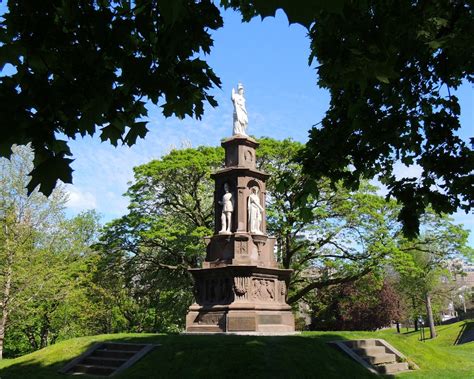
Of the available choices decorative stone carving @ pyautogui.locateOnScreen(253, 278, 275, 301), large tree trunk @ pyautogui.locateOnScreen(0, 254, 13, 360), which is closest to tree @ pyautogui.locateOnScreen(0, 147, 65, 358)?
large tree trunk @ pyautogui.locateOnScreen(0, 254, 13, 360)

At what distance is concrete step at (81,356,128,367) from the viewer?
40.4 feet

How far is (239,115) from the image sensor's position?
56.5ft

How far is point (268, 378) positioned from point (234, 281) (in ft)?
17.5

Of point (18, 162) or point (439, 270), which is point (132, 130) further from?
point (439, 270)

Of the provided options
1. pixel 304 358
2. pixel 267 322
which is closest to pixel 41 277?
pixel 267 322

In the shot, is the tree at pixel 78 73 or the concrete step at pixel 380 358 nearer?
the tree at pixel 78 73

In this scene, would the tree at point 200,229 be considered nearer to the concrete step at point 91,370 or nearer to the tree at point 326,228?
the tree at point 326,228

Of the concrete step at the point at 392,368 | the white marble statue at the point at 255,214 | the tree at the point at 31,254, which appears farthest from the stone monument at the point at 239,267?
the tree at the point at 31,254

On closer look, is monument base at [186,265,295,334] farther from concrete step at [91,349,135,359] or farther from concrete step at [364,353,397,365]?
concrete step at [364,353,397,365]

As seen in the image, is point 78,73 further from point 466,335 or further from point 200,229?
point 466,335

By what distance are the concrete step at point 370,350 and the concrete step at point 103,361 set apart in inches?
271

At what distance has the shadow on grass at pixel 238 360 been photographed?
976 centimetres

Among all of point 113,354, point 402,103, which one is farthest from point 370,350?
point 402,103

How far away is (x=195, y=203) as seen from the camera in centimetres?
2405
